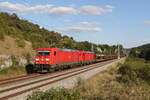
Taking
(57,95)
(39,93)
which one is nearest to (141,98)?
(57,95)

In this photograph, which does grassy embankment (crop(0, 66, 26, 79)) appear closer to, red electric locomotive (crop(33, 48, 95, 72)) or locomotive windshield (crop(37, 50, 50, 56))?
red electric locomotive (crop(33, 48, 95, 72))

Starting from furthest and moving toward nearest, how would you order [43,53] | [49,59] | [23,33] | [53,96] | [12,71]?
[23,33]
[43,53]
[49,59]
[12,71]
[53,96]

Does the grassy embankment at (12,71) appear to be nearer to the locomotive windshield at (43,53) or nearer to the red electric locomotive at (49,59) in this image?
the red electric locomotive at (49,59)

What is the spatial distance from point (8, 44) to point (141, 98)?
24201mm

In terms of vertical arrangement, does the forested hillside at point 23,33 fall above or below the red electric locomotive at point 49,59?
above

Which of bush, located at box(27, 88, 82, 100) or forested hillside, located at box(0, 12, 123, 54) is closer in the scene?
bush, located at box(27, 88, 82, 100)

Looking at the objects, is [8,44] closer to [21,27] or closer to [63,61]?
[63,61]

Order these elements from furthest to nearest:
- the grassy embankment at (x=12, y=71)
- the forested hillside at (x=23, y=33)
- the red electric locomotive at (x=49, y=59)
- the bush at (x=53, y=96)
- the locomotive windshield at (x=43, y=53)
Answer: the forested hillside at (x=23, y=33) < the locomotive windshield at (x=43, y=53) < the red electric locomotive at (x=49, y=59) < the grassy embankment at (x=12, y=71) < the bush at (x=53, y=96)

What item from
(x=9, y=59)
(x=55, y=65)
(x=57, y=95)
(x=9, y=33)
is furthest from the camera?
(x=9, y=33)

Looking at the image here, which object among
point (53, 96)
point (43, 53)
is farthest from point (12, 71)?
point (53, 96)

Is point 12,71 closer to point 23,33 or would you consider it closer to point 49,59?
point 49,59

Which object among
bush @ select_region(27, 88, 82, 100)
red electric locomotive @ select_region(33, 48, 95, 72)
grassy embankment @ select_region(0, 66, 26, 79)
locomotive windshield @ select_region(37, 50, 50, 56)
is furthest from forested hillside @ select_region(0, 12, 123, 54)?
bush @ select_region(27, 88, 82, 100)

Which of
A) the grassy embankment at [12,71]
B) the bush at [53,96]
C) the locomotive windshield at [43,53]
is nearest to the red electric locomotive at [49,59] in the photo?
the locomotive windshield at [43,53]

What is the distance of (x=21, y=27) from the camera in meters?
55.1
